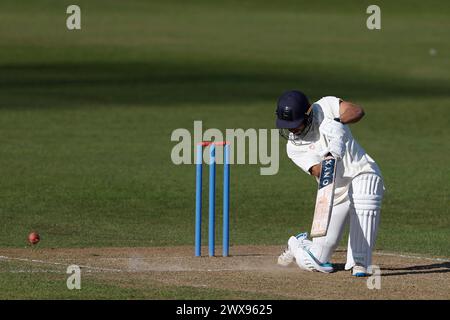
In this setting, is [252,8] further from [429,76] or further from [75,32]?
[429,76]

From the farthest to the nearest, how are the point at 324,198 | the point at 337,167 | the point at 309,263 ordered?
the point at 309,263, the point at 337,167, the point at 324,198

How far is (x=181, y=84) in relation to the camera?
4022 centimetres

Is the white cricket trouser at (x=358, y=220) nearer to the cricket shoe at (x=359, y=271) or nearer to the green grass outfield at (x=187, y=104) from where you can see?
the cricket shoe at (x=359, y=271)

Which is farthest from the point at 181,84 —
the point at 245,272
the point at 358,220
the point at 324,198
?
the point at 324,198

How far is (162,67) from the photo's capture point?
45469 millimetres

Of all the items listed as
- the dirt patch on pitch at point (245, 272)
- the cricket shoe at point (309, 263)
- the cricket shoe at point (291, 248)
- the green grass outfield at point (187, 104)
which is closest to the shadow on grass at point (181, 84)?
the green grass outfield at point (187, 104)

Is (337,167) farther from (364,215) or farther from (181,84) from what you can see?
(181,84)

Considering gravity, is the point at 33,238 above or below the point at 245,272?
above

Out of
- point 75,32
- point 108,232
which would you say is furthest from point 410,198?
point 75,32

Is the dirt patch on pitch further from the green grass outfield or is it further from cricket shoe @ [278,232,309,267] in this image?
the green grass outfield

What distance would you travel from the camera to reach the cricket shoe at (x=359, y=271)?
1211cm

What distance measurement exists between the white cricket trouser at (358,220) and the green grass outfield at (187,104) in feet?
8.85

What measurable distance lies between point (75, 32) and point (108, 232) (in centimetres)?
4110

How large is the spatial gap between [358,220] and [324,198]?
71 centimetres
